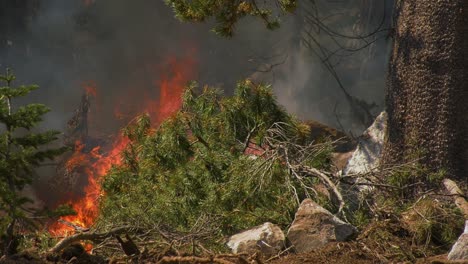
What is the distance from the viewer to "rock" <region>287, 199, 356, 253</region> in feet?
19.0

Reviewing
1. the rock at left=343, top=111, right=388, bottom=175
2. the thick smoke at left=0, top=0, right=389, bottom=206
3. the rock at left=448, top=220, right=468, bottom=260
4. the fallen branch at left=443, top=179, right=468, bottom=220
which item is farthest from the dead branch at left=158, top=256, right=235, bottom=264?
the thick smoke at left=0, top=0, right=389, bottom=206

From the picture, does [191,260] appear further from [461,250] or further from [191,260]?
[461,250]

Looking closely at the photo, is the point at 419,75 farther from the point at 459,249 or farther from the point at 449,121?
the point at 459,249

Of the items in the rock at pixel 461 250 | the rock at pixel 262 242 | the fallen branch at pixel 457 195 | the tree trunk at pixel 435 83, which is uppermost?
the tree trunk at pixel 435 83

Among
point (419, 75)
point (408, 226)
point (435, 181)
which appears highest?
point (419, 75)

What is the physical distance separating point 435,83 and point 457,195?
1181 mm

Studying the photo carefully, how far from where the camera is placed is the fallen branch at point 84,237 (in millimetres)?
4707

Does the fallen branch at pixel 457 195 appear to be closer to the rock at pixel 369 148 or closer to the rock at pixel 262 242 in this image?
the rock at pixel 369 148

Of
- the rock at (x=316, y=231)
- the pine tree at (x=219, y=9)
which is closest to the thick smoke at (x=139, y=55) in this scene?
the pine tree at (x=219, y=9)

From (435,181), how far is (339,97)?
1067 cm

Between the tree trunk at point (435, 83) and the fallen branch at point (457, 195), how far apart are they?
5.6 inches

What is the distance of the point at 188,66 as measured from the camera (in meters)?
19.4

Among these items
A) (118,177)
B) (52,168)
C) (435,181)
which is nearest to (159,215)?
(118,177)

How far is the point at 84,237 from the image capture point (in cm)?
503
